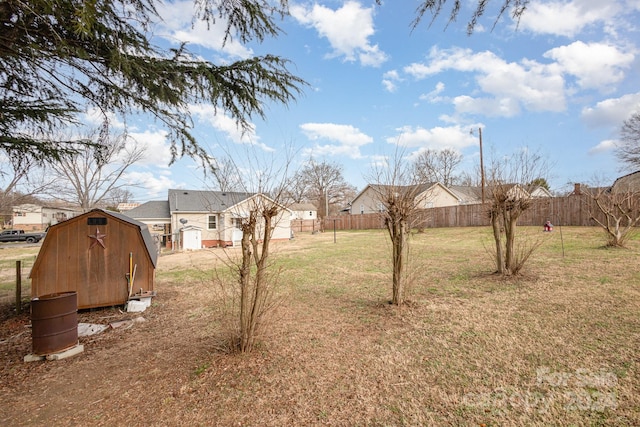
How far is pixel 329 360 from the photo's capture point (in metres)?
3.30

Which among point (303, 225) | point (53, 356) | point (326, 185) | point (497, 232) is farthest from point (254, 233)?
point (326, 185)

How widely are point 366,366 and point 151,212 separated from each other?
75.5 ft

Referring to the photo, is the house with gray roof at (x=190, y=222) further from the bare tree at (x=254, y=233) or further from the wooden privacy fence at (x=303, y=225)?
the bare tree at (x=254, y=233)

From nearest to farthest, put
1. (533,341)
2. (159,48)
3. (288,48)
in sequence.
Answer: (159,48)
(533,341)
(288,48)

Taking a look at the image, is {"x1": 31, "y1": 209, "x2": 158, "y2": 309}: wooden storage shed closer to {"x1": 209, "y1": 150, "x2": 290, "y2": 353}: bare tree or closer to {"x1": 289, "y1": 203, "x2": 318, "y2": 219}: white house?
{"x1": 209, "y1": 150, "x2": 290, "y2": 353}: bare tree

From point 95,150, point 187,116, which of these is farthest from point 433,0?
point 95,150

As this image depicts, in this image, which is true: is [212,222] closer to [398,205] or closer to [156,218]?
[156,218]

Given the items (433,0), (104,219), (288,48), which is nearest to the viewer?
(433,0)

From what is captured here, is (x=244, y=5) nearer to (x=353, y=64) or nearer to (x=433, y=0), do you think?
(x=433, y=0)

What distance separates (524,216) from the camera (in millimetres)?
17375

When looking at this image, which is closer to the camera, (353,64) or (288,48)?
(288,48)

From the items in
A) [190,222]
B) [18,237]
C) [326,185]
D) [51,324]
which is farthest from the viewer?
[326,185]

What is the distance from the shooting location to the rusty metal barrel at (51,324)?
360 cm

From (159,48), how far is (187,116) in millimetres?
830
